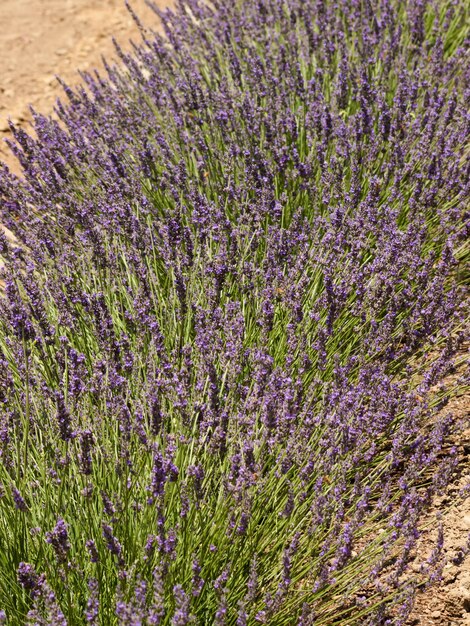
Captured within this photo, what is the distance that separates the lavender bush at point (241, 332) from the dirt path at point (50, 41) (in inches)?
87.6

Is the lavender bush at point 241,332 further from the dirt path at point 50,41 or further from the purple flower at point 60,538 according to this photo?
the dirt path at point 50,41

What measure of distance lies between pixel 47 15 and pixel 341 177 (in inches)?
210

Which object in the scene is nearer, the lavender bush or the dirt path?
the lavender bush

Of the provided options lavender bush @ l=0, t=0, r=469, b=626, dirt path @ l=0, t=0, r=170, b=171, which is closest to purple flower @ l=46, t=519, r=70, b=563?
lavender bush @ l=0, t=0, r=469, b=626

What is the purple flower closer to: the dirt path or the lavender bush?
the lavender bush

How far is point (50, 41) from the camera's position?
708cm

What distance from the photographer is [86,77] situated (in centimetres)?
452

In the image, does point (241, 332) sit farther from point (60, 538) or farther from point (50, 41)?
point (50, 41)

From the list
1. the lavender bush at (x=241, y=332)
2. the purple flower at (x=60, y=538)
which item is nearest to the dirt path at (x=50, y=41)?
the lavender bush at (x=241, y=332)

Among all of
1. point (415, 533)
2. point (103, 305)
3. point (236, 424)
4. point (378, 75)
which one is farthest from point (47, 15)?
Answer: point (415, 533)

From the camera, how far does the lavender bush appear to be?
2.08m

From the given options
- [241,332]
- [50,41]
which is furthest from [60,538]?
[50,41]

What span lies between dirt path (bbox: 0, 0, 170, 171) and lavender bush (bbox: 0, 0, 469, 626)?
223 centimetres

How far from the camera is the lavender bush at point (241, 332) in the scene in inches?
82.0
